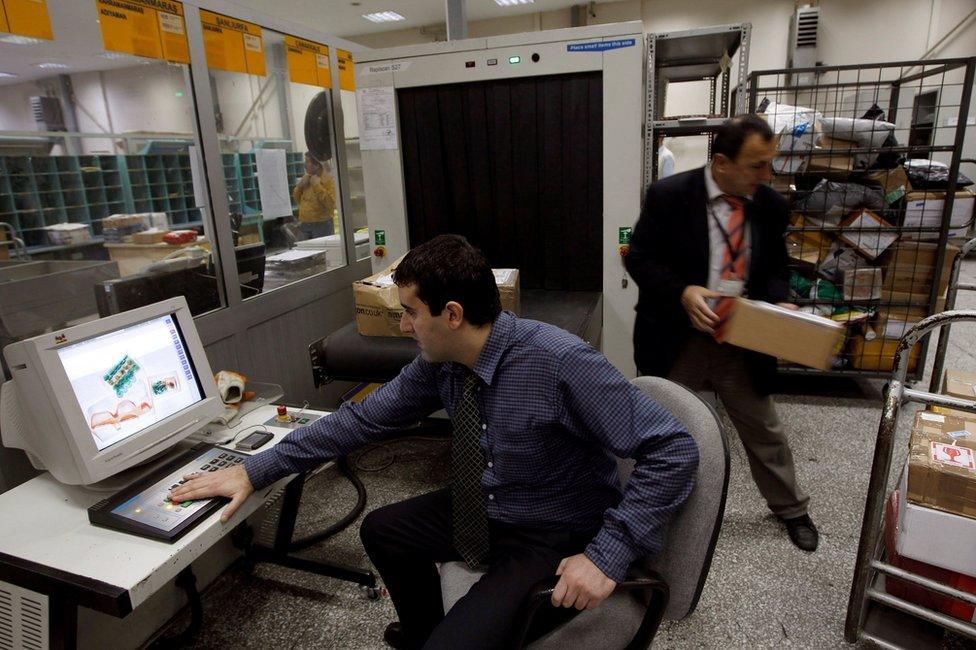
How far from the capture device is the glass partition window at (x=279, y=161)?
2320 millimetres

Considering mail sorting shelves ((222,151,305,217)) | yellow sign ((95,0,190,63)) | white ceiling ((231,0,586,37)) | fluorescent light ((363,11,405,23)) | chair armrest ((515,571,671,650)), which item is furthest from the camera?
fluorescent light ((363,11,405,23))

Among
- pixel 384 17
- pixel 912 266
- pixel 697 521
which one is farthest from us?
pixel 384 17

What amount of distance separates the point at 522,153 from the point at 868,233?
1767 mm

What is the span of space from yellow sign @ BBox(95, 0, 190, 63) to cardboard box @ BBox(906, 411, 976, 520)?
2545 mm

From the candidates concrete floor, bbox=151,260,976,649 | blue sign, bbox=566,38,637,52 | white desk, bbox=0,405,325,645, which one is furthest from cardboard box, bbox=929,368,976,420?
white desk, bbox=0,405,325,645

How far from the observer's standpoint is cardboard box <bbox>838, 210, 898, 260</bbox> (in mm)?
2832

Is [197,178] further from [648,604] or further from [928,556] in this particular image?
[928,556]

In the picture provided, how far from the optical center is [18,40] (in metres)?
1.55

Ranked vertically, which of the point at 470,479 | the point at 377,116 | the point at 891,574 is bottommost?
the point at 891,574

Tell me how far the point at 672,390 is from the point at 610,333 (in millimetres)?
1513

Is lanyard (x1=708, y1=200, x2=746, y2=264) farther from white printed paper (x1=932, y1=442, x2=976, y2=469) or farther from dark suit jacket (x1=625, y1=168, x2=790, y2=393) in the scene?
white printed paper (x1=932, y1=442, x2=976, y2=469)

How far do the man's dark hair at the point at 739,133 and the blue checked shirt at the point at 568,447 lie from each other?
900mm

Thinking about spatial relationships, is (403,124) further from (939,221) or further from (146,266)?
(939,221)

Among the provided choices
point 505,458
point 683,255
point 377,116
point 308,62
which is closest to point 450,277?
point 505,458
